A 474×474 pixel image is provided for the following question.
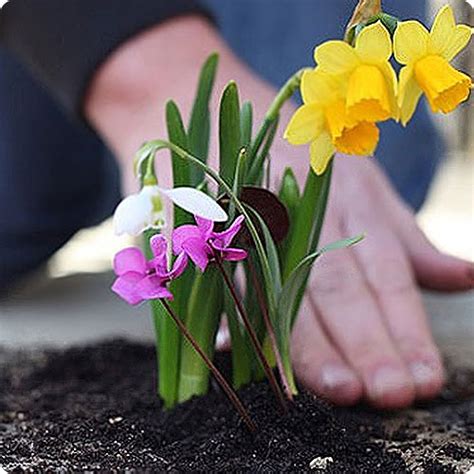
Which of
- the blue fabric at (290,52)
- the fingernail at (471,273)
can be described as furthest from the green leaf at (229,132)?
the blue fabric at (290,52)

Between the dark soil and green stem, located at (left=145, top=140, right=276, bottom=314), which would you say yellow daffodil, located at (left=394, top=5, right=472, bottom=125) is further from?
the dark soil

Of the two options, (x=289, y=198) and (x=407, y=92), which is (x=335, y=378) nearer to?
(x=289, y=198)

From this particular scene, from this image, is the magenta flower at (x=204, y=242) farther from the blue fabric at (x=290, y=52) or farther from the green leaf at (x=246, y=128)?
the blue fabric at (x=290, y=52)

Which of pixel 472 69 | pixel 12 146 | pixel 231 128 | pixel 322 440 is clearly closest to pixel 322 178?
Result: pixel 231 128

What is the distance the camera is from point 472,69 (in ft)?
3.47

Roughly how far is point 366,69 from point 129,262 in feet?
0.61

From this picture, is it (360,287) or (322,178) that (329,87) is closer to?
(322,178)

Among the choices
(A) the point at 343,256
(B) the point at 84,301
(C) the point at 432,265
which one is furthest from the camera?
(B) the point at 84,301

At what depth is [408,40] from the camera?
0.58m

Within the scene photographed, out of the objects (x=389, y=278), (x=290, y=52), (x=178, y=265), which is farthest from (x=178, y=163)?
(x=290, y=52)

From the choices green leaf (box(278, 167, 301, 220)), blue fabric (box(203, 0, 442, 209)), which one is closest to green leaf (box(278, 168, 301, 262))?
green leaf (box(278, 167, 301, 220))

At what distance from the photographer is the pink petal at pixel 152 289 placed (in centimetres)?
59

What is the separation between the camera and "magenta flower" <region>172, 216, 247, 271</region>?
0.59 m

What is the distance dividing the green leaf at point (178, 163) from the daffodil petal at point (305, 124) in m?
0.10
